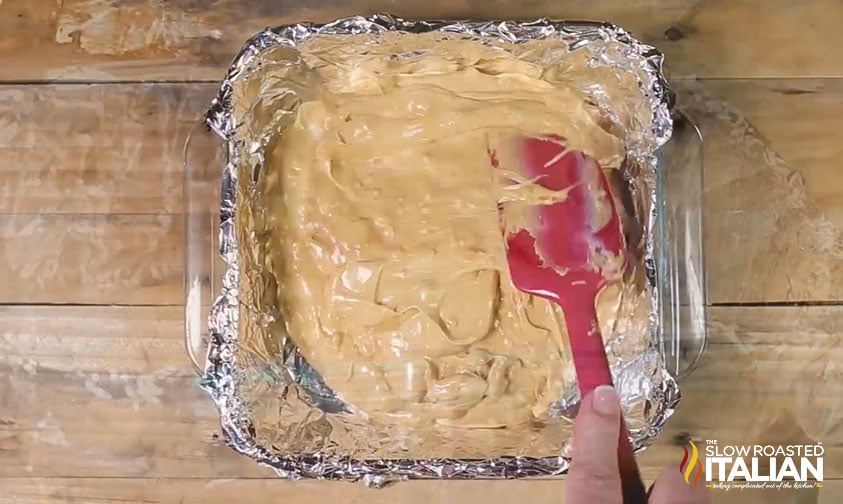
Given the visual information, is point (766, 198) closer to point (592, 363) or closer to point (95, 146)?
point (592, 363)

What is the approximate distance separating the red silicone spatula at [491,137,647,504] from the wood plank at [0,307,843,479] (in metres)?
0.19

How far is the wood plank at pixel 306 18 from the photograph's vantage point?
114 cm

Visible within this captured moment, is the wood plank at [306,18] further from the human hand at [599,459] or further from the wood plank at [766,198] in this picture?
the human hand at [599,459]

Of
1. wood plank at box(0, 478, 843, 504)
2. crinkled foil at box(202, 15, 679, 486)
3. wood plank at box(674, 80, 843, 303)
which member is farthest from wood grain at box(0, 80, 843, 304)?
wood plank at box(0, 478, 843, 504)

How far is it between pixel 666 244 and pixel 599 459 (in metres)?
0.32

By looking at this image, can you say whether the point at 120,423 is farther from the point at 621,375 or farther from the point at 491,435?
the point at 621,375

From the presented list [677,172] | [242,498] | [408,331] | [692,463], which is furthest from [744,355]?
[242,498]

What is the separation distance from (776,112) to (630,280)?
1.00 feet

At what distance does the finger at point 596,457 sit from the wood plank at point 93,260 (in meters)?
0.54

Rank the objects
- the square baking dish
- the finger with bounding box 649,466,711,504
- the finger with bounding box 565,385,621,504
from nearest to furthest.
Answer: the finger with bounding box 565,385,621,504, the finger with bounding box 649,466,711,504, the square baking dish

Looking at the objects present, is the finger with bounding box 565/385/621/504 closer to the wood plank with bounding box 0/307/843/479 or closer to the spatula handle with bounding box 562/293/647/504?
the spatula handle with bounding box 562/293/647/504

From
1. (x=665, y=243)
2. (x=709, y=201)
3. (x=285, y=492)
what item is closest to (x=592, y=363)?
(x=665, y=243)

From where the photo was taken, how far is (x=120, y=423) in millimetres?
1134

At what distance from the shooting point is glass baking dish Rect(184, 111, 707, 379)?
1.06 metres
